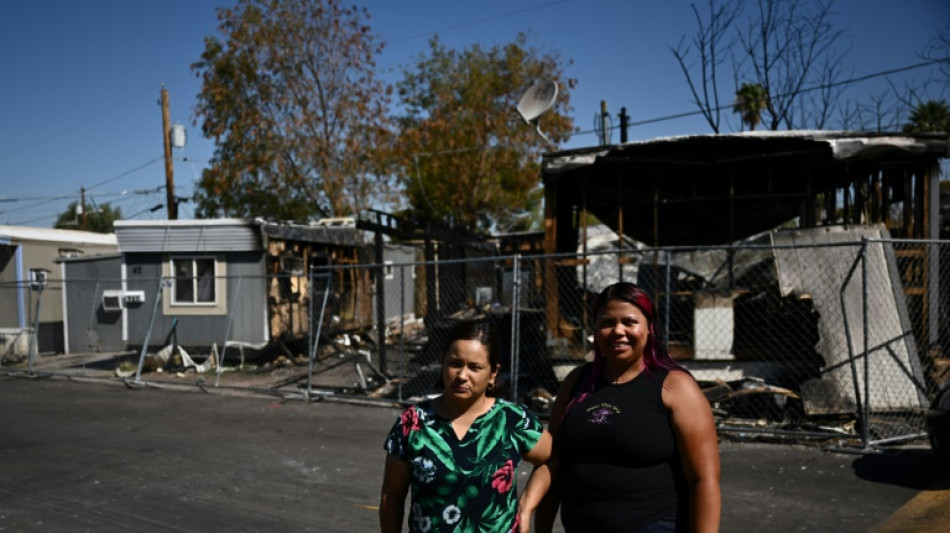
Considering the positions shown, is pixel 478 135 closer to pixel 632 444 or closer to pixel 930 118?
pixel 930 118

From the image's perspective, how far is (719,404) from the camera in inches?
347

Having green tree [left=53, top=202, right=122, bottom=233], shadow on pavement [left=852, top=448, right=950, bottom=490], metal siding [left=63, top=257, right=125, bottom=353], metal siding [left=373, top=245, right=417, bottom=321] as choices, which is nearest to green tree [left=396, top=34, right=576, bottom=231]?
metal siding [left=373, top=245, right=417, bottom=321]

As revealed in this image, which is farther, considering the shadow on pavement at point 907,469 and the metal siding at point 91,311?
the metal siding at point 91,311

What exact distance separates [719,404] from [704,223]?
694cm

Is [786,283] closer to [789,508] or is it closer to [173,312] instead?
[789,508]

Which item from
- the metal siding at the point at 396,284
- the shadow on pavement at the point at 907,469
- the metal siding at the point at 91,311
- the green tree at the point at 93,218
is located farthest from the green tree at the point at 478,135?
the green tree at the point at 93,218

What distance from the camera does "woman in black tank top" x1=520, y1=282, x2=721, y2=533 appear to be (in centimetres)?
243

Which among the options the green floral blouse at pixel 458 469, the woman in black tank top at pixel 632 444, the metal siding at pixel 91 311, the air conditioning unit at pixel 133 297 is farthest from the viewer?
the metal siding at pixel 91 311

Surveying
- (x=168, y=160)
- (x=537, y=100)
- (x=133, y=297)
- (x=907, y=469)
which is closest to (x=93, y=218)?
(x=168, y=160)

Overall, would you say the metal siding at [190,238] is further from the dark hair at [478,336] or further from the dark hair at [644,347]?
the dark hair at [644,347]

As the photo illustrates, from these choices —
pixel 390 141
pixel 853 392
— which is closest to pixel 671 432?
pixel 853 392

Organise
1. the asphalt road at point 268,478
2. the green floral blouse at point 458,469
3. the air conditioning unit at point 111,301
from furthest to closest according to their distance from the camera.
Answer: the air conditioning unit at point 111,301 < the asphalt road at point 268,478 < the green floral blouse at point 458,469

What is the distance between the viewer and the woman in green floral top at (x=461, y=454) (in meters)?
2.56

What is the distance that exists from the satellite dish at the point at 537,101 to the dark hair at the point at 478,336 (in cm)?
950
